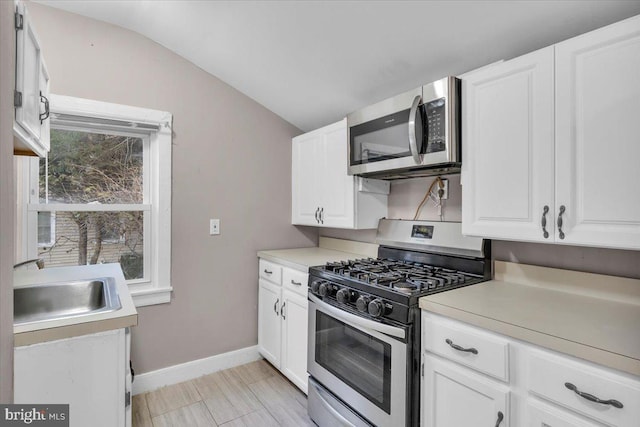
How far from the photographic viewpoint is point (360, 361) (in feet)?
5.65

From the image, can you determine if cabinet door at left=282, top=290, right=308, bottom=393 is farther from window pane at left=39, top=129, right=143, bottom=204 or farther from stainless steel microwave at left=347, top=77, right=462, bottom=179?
window pane at left=39, top=129, right=143, bottom=204

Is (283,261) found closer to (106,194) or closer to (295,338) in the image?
(295,338)

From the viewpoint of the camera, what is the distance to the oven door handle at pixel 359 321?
1485 mm

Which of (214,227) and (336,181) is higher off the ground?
(336,181)

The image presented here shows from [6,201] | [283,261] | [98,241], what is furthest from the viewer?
[283,261]

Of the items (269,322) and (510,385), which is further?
(269,322)

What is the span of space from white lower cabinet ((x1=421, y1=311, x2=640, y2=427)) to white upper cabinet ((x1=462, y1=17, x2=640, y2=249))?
48 cm

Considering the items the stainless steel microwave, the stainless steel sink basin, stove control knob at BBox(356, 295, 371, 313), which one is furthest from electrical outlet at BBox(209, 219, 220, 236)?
stove control knob at BBox(356, 295, 371, 313)

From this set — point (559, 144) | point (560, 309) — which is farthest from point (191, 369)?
point (559, 144)

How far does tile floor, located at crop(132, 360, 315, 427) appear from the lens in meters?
2.05

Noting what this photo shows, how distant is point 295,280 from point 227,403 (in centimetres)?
93

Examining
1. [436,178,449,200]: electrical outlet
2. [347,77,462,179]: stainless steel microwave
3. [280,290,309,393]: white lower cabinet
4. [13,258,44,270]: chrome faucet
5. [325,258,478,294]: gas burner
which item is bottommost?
[280,290,309,393]: white lower cabinet

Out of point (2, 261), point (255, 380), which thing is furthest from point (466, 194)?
point (255, 380)

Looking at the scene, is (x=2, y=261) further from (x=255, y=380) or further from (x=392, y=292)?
(x=255, y=380)
